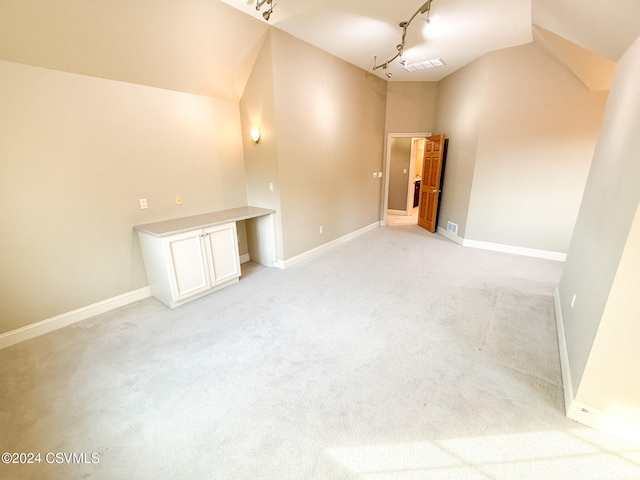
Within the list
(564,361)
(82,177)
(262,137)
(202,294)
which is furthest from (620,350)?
(82,177)

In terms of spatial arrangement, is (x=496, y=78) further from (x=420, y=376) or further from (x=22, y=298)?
(x=22, y=298)

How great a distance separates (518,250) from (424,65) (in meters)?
3.49

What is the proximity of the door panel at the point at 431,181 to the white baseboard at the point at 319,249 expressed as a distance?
3.96ft

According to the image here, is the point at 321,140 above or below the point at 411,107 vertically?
below

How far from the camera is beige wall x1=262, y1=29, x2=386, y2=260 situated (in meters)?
3.60

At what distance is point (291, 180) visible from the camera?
387 centimetres

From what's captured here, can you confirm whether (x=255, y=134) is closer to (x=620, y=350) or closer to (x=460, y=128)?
(x=460, y=128)

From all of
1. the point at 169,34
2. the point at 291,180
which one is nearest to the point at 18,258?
the point at 169,34

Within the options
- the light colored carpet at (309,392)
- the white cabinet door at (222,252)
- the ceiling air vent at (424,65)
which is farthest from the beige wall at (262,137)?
the ceiling air vent at (424,65)

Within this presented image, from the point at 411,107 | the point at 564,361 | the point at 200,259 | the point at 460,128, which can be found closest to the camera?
the point at 564,361

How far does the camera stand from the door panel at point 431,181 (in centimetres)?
546

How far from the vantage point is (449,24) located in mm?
3193

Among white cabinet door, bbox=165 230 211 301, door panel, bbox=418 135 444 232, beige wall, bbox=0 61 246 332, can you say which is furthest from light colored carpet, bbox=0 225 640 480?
door panel, bbox=418 135 444 232

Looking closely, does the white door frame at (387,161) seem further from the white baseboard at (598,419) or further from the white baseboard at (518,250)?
the white baseboard at (598,419)
